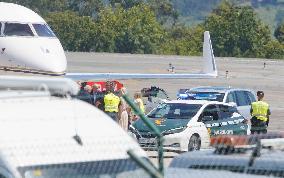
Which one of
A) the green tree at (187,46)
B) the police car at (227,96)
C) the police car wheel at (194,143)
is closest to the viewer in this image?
the police car wheel at (194,143)

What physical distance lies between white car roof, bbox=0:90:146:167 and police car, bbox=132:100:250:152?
12728 millimetres

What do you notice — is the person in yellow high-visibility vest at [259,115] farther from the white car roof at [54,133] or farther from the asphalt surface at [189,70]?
the asphalt surface at [189,70]

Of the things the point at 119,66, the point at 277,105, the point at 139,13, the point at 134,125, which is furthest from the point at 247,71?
the point at 134,125

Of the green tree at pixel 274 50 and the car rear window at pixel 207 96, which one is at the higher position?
the car rear window at pixel 207 96

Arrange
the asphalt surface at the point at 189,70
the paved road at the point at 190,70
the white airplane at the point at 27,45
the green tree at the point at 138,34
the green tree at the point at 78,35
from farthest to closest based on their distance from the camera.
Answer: the green tree at the point at 138,34, the green tree at the point at 78,35, the paved road at the point at 190,70, the asphalt surface at the point at 189,70, the white airplane at the point at 27,45

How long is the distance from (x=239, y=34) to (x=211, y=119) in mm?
73879

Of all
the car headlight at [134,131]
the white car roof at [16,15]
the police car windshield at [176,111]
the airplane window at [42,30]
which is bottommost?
the car headlight at [134,131]

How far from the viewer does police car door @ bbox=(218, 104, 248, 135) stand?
22297 millimetres

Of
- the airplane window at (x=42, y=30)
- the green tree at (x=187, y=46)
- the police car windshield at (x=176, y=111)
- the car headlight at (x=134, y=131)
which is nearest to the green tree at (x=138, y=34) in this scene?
the green tree at (x=187, y=46)

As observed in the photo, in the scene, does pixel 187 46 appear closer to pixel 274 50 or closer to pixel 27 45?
pixel 274 50

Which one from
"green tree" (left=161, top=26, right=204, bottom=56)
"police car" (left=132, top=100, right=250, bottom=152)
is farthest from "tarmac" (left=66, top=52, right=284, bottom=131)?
"green tree" (left=161, top=26, right=204, bottom=56)

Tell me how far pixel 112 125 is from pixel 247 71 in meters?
59.6

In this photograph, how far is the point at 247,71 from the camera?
65.8m

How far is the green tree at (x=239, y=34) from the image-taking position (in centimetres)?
9556
